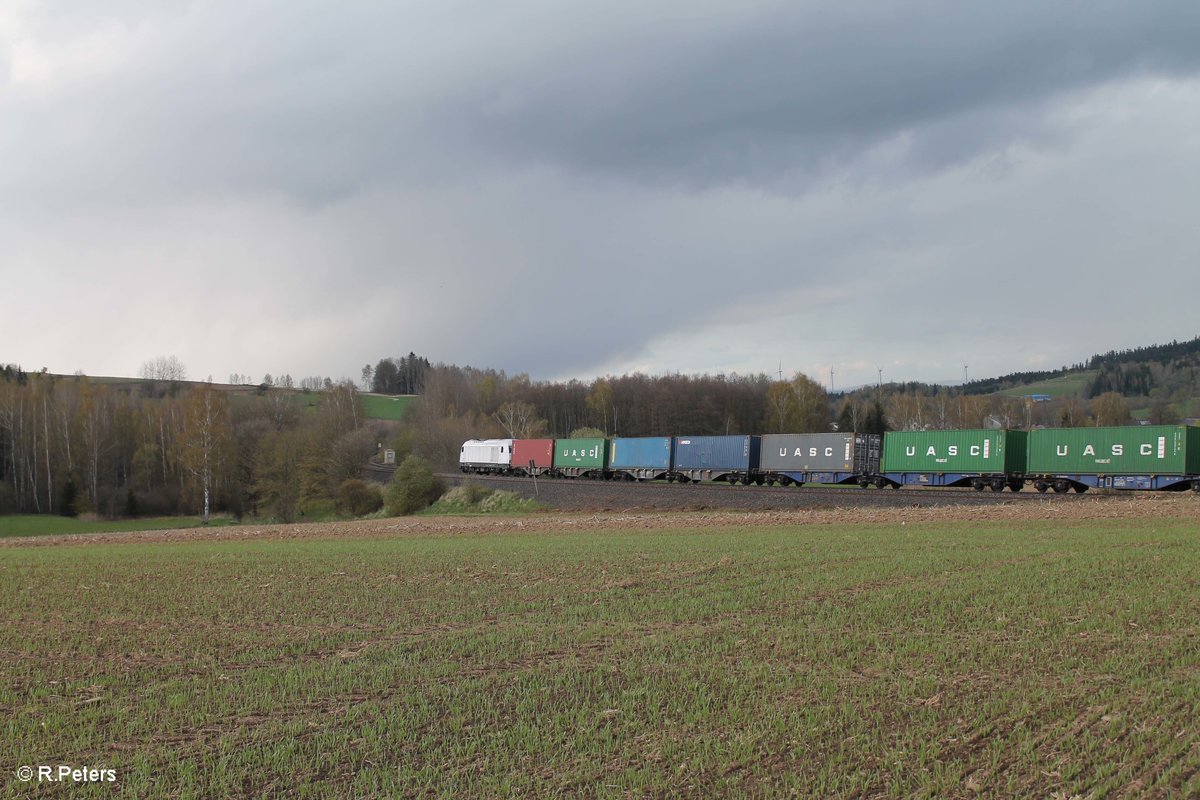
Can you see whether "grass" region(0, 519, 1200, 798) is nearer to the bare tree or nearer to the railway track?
the railway track

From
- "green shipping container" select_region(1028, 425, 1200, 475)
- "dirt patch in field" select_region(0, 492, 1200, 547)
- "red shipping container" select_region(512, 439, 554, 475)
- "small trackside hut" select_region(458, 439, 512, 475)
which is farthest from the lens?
"small trackside hut" select_region(458, 439, 512, 475)

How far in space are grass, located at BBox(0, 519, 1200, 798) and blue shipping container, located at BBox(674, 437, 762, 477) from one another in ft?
131

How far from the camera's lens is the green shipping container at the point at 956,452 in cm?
4428

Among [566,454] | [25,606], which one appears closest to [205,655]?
[25,606]

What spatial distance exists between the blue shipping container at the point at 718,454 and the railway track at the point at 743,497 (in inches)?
235

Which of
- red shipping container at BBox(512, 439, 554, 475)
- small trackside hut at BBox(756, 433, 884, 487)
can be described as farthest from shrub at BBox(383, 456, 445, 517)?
small trackside hut at BBox(756, 433, 884, 487)

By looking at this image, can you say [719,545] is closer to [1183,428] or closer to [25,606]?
[25,606]

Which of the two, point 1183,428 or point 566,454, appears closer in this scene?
point 1183,428

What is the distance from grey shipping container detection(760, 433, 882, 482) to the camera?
50125 millimetres

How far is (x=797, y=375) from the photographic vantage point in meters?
138

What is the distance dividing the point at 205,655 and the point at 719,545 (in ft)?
44.6

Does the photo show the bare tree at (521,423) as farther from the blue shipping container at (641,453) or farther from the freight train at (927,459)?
the blue shipping container at (641,453)

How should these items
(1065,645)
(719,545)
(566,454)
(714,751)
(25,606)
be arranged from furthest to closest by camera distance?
(566,454)
(719,545)
(25,606)
(1065,645)
(714,751)

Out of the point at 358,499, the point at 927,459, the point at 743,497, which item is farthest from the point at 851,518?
the point at 358,499
